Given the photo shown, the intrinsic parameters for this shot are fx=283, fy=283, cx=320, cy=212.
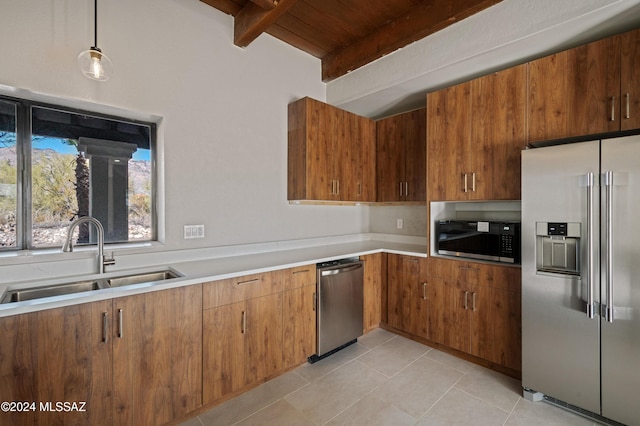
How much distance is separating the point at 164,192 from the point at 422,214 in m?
2.64

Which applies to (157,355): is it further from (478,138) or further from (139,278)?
(478,138)

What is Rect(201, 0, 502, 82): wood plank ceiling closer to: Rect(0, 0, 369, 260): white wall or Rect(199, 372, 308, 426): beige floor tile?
Rect(0, 0, 369, 260): white wall

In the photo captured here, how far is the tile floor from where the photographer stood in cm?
180

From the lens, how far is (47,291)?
167 cm

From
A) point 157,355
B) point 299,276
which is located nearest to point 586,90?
point 299,276

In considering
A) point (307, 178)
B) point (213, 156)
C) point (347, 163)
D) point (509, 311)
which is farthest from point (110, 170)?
point (509, 311)

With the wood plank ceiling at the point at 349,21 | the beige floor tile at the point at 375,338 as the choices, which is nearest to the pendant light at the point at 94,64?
the wood plank ceiling at the point at 349,21

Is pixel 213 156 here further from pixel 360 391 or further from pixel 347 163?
pixel 360 391

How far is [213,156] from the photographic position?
241 cm

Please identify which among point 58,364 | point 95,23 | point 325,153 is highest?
point 95,23

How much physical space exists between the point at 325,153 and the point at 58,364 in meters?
2.41

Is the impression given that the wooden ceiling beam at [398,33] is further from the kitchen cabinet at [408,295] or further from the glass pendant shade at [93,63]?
the glass pendant shade at [93,63]

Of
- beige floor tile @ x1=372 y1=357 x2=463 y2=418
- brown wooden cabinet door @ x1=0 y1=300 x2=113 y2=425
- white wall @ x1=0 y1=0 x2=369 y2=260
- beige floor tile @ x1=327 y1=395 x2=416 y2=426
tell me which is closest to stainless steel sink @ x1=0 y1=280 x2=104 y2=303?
brown wooden cabinet door @ x1=0 y1=300 x2=113 y2=425

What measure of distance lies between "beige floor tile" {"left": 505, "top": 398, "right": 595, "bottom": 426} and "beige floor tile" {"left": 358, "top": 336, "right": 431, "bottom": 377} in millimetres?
799
